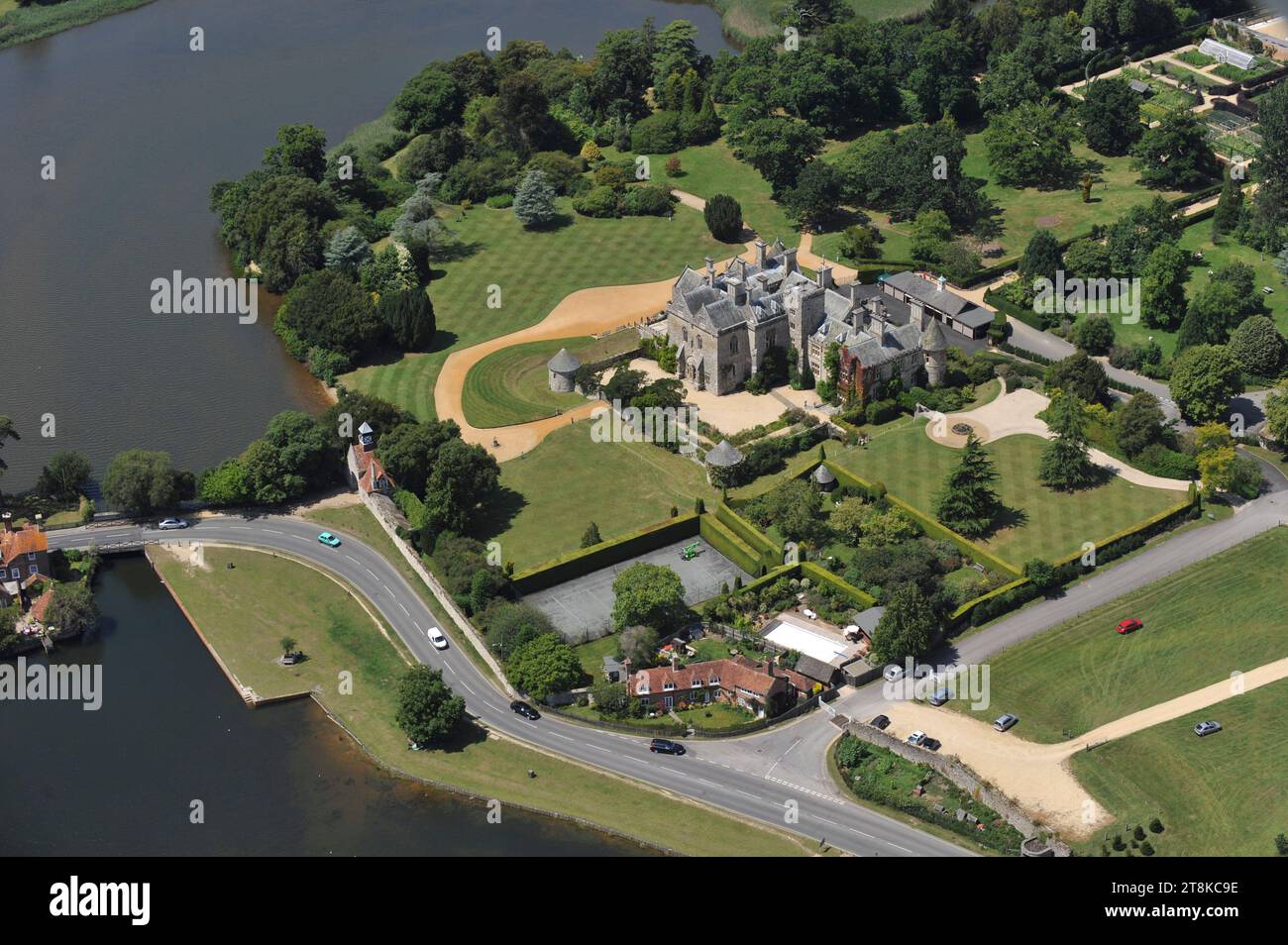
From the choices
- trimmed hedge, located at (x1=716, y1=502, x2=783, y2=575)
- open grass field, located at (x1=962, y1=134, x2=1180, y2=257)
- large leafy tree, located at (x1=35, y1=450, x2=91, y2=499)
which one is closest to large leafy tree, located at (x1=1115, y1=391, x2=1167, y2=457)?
trimmed hedge, located at (x1=716, y1=502, x2=783, y2=575)

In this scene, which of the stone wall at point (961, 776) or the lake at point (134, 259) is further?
the lake at point (134, 259)

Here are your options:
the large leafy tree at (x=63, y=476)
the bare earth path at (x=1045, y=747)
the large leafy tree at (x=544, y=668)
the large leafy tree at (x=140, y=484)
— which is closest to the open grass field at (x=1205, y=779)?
the bare earth path at (x=1045, y=747)

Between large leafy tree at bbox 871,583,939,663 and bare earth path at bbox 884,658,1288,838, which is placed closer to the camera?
bare earth path at bbox 884,658,1288,838

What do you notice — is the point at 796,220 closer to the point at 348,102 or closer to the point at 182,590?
the point at 348,102

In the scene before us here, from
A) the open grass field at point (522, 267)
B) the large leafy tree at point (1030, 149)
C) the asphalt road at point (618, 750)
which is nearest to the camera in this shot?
the asphalt road at point (618, 750)

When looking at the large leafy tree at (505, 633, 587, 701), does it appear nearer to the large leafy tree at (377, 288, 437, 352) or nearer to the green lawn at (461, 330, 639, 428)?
the green lawn at (461, 330, 639, 428)

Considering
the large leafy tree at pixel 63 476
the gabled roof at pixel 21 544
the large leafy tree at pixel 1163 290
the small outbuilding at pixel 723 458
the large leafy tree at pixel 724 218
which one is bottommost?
the gabled roof at pixel 21 544

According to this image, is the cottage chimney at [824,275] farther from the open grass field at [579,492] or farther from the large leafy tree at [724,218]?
the large leafy tree at [724,218]
